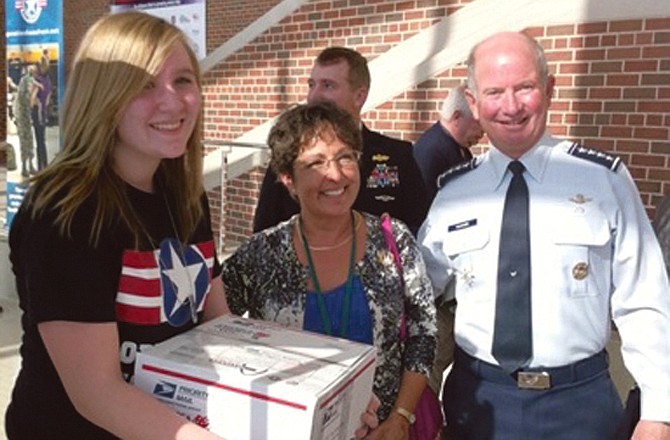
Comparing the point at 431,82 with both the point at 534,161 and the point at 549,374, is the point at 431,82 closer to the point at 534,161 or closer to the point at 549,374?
the point at 534,161

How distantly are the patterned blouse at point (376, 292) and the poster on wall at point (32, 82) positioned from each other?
4.78m

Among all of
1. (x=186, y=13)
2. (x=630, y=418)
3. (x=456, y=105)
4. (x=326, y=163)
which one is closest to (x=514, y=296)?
(x=630, y=418)

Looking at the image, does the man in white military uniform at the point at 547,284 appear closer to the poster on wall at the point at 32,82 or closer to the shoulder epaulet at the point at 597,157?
the shoulder epaulet at the point at 597,157

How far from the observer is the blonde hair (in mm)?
1305

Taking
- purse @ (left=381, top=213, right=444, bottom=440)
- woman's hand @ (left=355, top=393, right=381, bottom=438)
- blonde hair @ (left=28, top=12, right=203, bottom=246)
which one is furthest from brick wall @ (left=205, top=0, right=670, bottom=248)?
blonde hair @ (left=28, top=12, right=203, bottom=246)

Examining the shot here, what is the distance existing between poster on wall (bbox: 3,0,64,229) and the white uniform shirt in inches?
201

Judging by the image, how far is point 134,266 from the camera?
1338mm

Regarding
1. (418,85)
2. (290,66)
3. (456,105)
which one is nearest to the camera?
(456,105)

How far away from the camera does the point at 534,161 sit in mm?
1851

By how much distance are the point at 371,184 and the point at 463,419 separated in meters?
1.27

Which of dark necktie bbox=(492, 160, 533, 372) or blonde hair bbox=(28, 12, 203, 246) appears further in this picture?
dark necktie bbox=(492, 160, 533, 372)

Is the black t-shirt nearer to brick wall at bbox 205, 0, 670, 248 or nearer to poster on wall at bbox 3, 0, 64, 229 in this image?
brick wall at bbox 205, 0, 670, 248

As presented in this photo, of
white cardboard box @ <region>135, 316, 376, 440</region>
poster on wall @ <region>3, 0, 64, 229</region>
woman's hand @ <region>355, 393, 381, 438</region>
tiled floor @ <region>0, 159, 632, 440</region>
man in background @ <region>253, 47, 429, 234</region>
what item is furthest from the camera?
poster on wall @ <region>3, 0, 64, 229</region>

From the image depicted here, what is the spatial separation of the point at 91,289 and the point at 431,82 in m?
4.80
